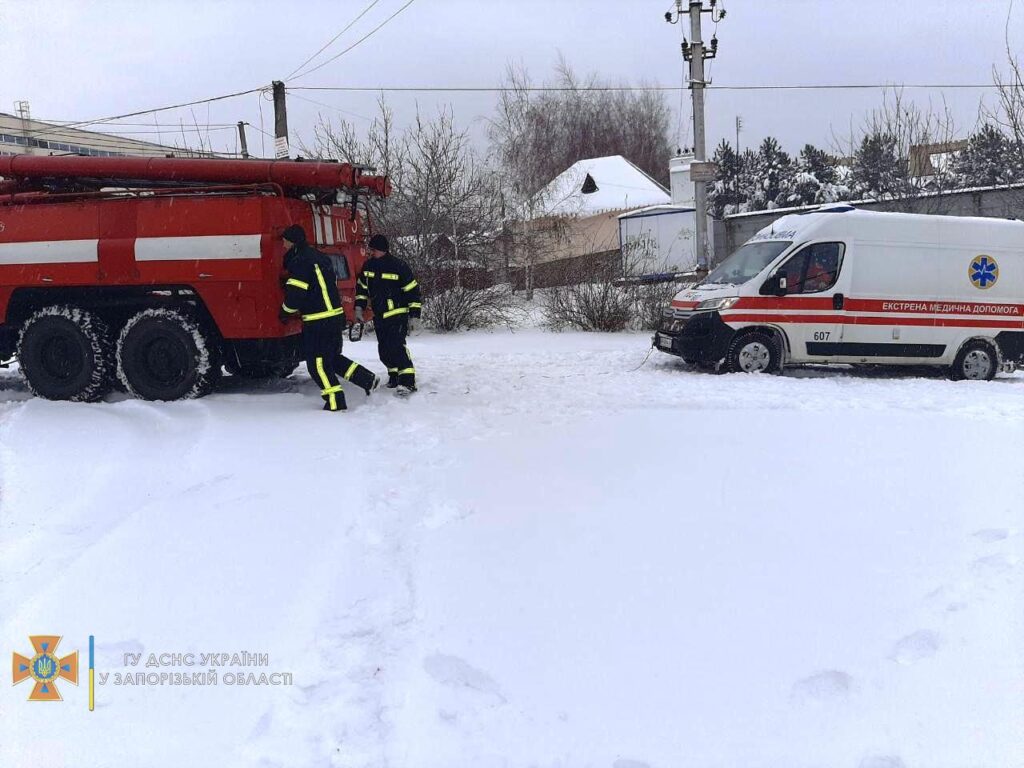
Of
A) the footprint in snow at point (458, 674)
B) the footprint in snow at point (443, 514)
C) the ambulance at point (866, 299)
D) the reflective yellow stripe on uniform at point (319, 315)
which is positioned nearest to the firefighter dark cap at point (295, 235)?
the reflective yellow stripe on uniform at point (319, 315)

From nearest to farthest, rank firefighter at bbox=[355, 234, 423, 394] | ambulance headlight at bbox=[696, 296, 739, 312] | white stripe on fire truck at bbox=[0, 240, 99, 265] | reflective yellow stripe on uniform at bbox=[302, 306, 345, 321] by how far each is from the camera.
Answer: reflective yellow stripe on uniform at bbox=[302, 306, 345, 321]
white stripe on fire truck at bbox=[0, 240, 99, 265]
firefighter at bbox=[355, 234, 423, 394]
ambulance headlight at bbox=[696, 296, 739, 312]

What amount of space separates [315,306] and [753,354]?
228 inches

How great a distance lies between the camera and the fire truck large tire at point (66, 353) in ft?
24.9

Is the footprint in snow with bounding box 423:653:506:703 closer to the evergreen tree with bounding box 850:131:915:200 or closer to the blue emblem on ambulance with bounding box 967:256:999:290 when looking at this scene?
the blue emblem on ambulance with bounding box 967:256:999:290

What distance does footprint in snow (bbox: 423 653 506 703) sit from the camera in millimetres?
3021

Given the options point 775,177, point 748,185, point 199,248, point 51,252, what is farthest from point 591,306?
point 748,185

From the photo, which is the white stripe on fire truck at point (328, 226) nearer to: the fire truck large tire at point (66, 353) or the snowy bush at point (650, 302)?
the fire truck large tire at point (66, 353)

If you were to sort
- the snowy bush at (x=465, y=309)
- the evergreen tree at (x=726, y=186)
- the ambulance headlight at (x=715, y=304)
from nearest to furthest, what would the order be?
the ambulance headlight at (x=715, y=304)
the snowy bush at (x=465, y=309)
the evergreen tree at (x=726, y=186)

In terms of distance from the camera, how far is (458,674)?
309cm

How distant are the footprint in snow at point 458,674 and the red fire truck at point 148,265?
196 inches

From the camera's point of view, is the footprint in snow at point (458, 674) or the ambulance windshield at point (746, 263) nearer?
the footprint in snow at point (458, 674)

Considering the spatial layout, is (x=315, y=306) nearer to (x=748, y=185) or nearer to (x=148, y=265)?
(x=148, y=265)

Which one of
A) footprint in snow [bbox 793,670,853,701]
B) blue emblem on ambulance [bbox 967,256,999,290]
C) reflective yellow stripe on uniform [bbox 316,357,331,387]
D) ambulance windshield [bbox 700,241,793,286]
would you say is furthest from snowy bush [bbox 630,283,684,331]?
footprint in snow [bbox 793,670,853,701]

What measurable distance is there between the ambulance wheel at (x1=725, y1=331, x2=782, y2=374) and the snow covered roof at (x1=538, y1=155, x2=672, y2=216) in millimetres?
24369
